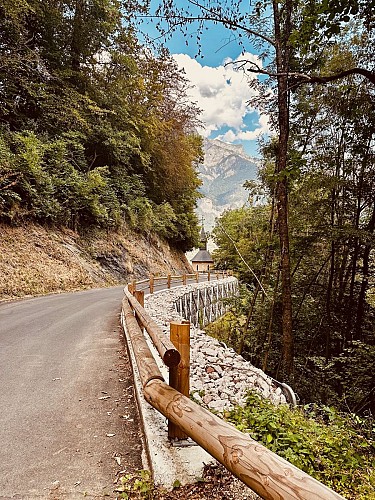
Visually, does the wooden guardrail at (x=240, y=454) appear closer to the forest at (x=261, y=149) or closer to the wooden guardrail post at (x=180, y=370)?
the wooden guardrail post at (x=180, y=370)

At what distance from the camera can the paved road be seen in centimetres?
227

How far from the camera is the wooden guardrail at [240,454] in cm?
116

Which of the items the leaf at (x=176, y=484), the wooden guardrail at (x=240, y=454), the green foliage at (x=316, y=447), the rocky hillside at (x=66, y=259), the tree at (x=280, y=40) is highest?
the tree at (x=280, y=40)

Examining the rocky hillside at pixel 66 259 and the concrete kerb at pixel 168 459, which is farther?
the rocky hillside at pixel 66 259

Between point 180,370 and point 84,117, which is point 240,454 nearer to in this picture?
point 180,370

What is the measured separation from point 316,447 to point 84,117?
1874cm

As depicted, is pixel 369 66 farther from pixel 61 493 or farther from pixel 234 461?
pixel 61 493

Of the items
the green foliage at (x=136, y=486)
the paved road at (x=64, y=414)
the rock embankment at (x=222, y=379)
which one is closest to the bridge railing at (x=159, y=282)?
the paved road at (x=64, y=414)

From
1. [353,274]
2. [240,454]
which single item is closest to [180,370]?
[240,454]

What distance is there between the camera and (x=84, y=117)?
701 inches

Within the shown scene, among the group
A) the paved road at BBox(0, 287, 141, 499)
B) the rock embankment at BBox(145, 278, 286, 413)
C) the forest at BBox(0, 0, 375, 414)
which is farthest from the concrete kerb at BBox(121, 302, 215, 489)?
the forest at BBox(0, 0, 375, 414)

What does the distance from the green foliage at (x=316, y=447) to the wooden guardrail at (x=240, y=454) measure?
0.90 meters

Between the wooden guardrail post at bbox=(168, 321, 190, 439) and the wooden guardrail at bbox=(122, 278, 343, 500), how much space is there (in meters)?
0.12

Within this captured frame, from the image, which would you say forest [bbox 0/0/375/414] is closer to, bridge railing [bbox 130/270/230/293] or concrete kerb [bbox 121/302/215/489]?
bridge railing [bbox 130/270/230/293]
